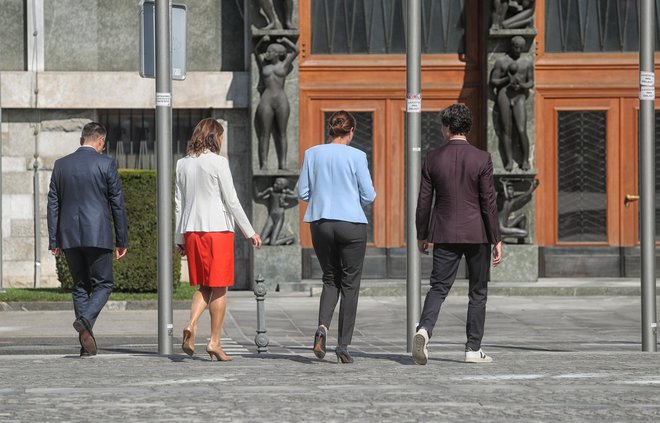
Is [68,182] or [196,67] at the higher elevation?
[196,67]

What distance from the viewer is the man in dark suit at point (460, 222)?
34.9 feet

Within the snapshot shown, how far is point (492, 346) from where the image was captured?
13.1 m

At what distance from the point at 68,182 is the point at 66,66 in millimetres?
9248

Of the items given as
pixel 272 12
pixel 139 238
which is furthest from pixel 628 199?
pixel 139 238

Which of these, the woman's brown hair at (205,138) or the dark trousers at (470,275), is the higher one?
the woman's brown hair at (205,138)

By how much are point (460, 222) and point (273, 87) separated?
9382 mm

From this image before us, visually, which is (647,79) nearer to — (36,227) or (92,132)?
(92,132)

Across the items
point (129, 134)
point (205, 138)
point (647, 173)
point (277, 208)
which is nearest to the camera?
point (205, 138)

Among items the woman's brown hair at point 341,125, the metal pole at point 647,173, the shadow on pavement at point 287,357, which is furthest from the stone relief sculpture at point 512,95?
the woman's brown hair at point 341,125

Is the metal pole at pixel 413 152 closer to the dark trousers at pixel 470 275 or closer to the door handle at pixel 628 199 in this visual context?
the dark trousers at pixel 470 275

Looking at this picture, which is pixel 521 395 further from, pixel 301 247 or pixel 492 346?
pixel 301 247

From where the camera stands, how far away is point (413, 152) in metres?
11.7

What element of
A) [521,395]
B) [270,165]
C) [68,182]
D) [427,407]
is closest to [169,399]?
[427,407]

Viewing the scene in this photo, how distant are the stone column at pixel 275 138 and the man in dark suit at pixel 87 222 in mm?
8186
